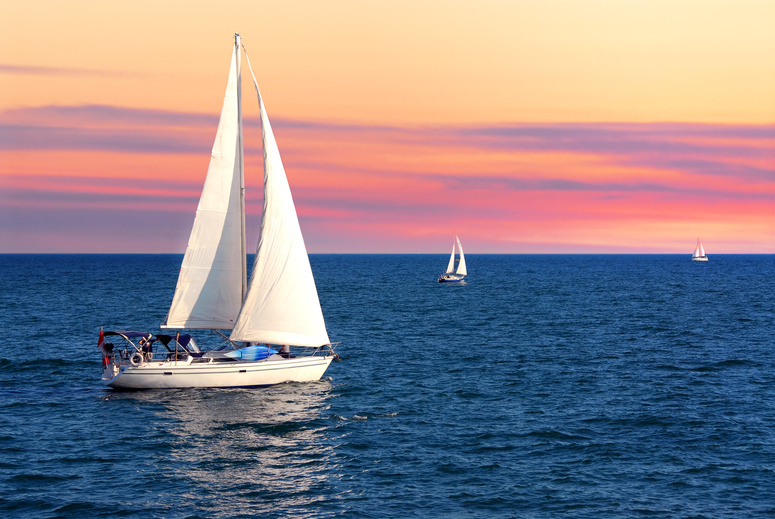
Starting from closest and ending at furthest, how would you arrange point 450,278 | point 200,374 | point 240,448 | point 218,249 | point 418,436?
point 240,448 < point 418,436 < point 200,374 < point 218,249 < point 450,278

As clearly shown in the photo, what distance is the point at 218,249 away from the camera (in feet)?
137

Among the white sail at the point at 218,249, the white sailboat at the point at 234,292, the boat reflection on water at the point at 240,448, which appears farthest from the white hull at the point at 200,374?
the white sail at the point at 218,249

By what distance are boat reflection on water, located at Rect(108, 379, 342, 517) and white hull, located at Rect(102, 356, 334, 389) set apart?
1.68 feet

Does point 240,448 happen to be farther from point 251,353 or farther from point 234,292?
point 234,292

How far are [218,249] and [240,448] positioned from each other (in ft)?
43.3

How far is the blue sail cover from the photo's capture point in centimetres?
4125

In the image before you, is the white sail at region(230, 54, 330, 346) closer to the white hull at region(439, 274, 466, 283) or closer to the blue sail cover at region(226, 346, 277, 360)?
the blue sail cover at region(226, 346, 277, 360)

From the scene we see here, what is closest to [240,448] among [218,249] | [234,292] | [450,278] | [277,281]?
[277,281]

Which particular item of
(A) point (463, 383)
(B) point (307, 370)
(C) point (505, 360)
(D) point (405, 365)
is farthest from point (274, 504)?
(C) point (505, 360)

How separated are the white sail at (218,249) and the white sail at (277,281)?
1.29m

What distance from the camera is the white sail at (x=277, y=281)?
4134cm

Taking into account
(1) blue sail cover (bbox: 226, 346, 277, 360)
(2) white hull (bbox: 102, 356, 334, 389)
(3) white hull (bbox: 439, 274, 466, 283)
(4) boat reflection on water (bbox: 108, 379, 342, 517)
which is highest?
(3) white hull (bbox: 439, 274, 466, 283)

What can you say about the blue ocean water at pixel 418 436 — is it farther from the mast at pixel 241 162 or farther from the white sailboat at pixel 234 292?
the mast at pixel 241 162

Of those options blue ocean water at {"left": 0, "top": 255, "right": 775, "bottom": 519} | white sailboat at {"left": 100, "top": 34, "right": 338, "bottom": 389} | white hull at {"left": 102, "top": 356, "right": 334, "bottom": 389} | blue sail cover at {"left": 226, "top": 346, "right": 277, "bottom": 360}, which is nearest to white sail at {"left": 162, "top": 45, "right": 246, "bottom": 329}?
white sailboat at {"left": 100, "top": 34, "right": 338, "bottom": 389}
